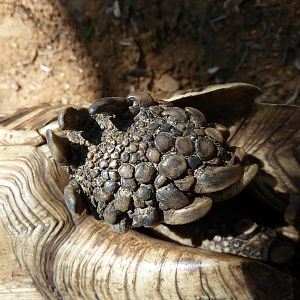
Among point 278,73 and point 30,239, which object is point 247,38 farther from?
point 30,239

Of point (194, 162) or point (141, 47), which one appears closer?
point (194, 162)

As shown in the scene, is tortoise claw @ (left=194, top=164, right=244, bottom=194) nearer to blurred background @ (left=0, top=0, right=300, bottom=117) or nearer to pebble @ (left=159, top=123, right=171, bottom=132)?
pebble @ (left=159, top=123, right=171, bottom=132)

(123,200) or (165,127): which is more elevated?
(165,127)

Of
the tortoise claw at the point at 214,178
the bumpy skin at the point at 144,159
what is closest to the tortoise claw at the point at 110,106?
the bumpy skin at the point at 144,159

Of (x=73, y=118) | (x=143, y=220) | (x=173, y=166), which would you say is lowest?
(x=143, y=220)

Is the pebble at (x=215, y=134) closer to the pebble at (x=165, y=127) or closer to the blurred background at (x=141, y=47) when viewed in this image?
the pebble at (x=165, y=127)

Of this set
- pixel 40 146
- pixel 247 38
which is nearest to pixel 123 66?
pixel 247 38

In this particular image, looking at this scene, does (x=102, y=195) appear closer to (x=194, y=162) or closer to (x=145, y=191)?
(x=145, y=191)

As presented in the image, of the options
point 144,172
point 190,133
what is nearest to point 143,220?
point 144,172
